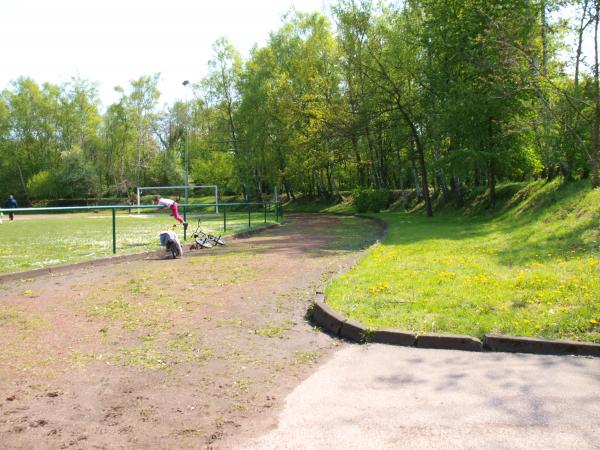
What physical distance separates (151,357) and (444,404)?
2873 millimetres

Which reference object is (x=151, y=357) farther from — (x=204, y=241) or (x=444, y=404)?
(x=204, y=241)

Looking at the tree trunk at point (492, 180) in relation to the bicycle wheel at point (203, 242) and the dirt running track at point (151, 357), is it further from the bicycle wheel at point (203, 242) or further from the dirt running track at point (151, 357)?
the dirt running track at point (151, 357)

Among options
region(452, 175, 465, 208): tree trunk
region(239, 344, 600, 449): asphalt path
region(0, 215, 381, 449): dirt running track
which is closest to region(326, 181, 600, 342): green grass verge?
region(239, 344, 600, 449): asphalt path

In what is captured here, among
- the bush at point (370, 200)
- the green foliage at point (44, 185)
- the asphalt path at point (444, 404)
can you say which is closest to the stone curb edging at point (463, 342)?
the asphalt path at point (444, 404)

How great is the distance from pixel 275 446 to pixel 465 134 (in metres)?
22.6

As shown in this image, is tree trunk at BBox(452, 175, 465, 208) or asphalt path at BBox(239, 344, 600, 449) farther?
tree trunk at BBox(452, 175, 465, 208)

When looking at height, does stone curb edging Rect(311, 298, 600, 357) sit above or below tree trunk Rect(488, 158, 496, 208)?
below

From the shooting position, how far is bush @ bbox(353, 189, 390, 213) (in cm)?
3722

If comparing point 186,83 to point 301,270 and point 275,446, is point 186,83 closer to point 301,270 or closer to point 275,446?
point 301,270

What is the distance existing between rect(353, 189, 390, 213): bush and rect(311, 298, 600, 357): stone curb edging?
104 feet

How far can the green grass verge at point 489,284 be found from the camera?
564cm

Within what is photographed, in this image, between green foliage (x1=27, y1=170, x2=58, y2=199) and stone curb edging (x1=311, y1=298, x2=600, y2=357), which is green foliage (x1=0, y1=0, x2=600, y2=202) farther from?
stone curb edging (x1=311, y1=298, x2=600, y2=357)

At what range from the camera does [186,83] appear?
178 ft

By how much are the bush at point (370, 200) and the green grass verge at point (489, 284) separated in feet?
74.1
